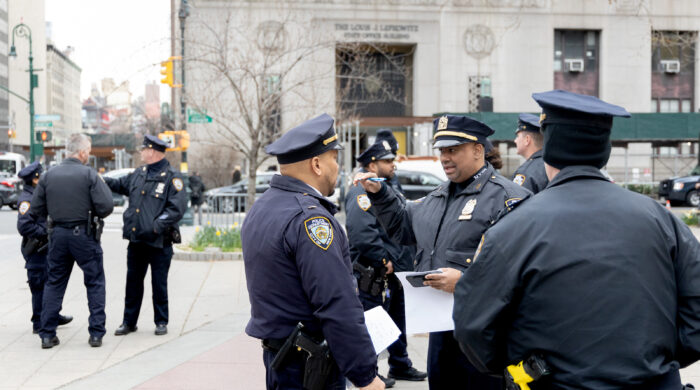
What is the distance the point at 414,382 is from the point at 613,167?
37162mm

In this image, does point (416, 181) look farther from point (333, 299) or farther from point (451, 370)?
point (333, 299)

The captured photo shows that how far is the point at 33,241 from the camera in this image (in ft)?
23.8

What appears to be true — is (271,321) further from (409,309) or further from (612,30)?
(612,30)

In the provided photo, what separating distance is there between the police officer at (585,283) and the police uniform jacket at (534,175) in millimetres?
2734

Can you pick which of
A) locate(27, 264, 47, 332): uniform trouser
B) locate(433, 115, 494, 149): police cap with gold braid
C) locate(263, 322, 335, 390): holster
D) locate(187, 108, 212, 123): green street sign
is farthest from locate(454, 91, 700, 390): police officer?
locate(187, 108, 212, 123): green street sign

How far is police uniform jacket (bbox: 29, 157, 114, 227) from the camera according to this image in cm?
686

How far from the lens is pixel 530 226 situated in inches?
89.4

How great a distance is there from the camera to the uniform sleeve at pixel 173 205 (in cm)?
722

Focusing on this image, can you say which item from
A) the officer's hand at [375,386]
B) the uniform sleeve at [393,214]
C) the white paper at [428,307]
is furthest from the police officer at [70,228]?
the officer's hand at [375,386]

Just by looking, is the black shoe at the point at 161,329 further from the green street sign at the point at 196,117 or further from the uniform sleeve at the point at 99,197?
the green street sign at the point at 196,117

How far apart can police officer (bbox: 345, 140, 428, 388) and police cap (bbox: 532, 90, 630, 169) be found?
3488 mm

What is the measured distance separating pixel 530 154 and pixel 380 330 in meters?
2.81

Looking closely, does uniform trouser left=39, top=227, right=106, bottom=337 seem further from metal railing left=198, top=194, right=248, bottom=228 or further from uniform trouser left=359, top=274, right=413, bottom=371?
metal railing left=198, top=194, right=248, bottom=228

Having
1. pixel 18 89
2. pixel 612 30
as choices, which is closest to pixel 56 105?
pixel 18 89
